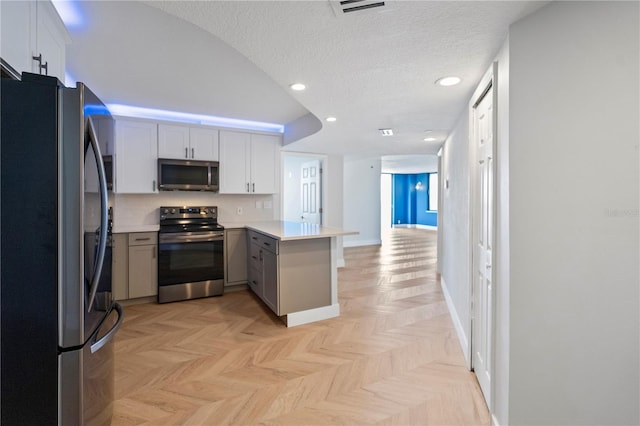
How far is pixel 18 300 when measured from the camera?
1.26 m

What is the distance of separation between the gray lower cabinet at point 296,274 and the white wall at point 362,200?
501 centimetres

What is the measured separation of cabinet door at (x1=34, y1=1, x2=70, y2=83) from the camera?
1.67m

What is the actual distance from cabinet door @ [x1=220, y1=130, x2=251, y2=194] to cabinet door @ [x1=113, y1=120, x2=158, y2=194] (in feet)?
2.86

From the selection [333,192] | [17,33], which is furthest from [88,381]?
[333,192]

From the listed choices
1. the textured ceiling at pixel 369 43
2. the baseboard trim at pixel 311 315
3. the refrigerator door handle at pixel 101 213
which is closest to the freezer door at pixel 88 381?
the refrigerator door handle at pixel 101 213

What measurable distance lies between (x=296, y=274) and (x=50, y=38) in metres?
2.59

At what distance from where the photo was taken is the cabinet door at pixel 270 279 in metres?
3.33

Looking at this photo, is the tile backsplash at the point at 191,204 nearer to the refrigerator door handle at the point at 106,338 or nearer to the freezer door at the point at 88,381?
the refrigerator door handle at the point at 106,338

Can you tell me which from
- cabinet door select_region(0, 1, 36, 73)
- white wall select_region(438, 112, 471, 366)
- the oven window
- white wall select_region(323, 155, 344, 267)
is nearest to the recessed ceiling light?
white wall select_region(438, 112, 471, 366)

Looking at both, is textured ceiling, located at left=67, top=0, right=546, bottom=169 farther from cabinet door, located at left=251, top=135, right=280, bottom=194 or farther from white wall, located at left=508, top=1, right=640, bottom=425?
cabinet door, located at left=251, top=135, right=280, bottom=194

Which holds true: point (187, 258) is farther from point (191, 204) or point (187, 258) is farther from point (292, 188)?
point (292, 188)

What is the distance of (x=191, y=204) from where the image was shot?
15.3 feet

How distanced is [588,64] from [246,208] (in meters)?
4.39

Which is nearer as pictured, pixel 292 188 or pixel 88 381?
pixel 88 381
